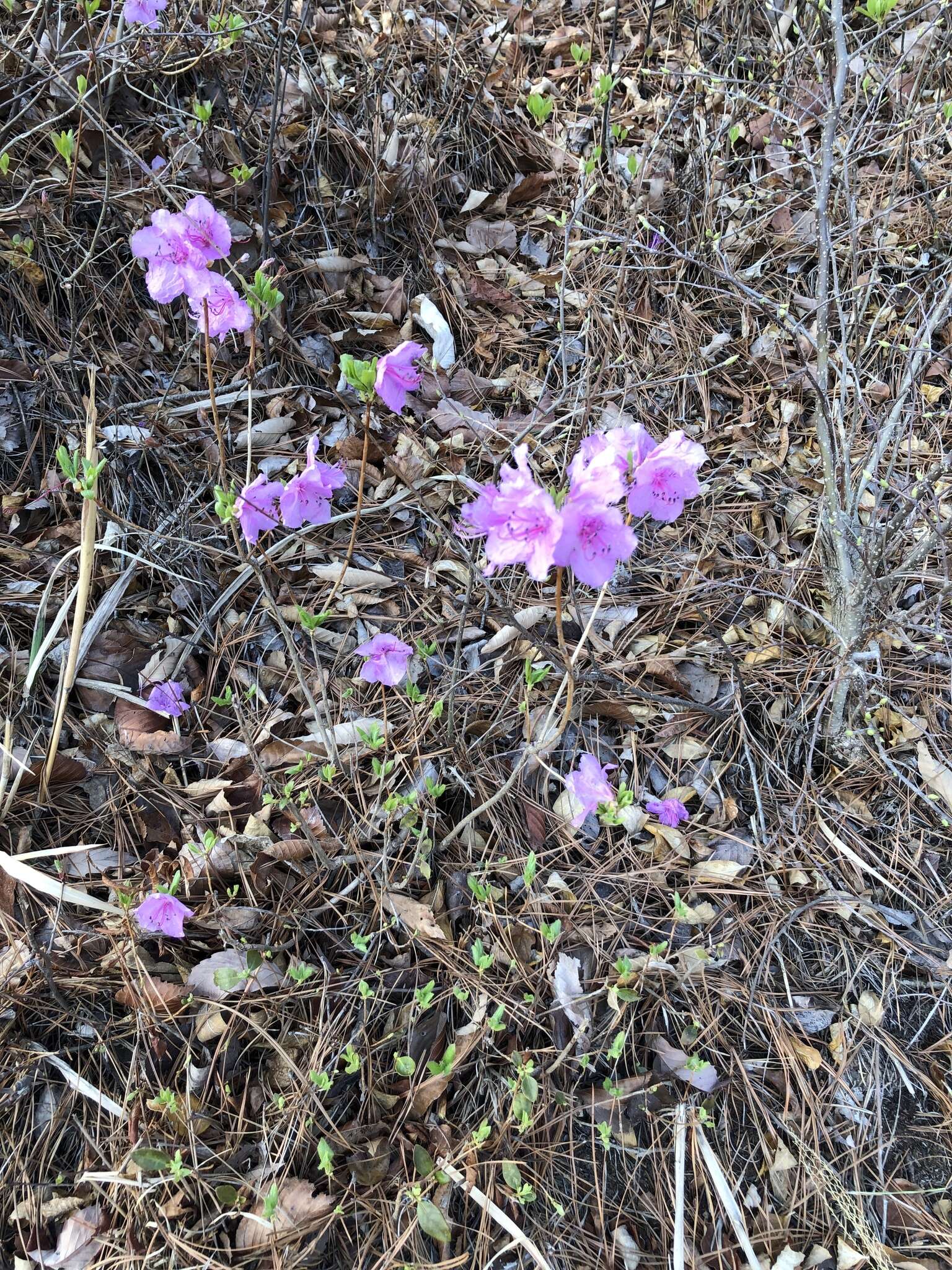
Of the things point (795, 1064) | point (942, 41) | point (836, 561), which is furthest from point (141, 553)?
point (942, 41)

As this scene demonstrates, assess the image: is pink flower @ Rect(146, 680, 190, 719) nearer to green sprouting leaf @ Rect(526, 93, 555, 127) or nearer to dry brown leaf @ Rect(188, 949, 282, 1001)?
dry brown leaf @ Rect(188, 949, 282, 1001)

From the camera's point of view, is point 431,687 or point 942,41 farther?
point 942,41

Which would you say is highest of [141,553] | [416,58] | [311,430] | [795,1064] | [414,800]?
[416,58]

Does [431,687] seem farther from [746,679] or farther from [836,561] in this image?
[836,561]

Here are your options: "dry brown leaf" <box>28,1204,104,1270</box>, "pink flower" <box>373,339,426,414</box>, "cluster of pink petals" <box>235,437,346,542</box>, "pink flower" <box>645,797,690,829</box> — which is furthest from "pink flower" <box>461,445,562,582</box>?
"dry brown leaf" <box>28,1204,104,1270</box>

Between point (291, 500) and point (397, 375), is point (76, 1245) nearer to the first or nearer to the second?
point (291, 500)

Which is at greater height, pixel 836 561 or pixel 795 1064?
pixel 836 561

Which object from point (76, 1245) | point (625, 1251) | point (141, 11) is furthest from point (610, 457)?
point (141, 11)
